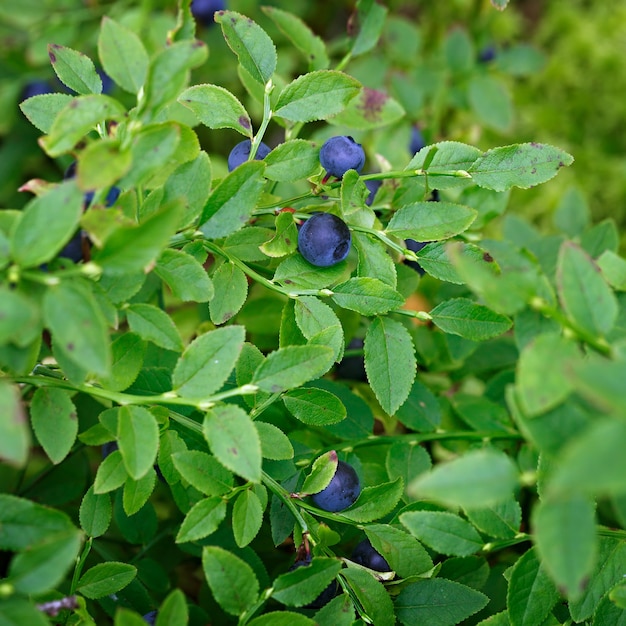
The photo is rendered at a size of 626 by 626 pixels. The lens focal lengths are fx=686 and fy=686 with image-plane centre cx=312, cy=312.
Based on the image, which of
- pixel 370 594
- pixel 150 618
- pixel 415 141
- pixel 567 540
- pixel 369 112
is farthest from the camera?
pixel 415 141

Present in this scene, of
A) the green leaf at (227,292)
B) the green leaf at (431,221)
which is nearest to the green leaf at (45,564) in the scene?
the green leaf at (227,292)

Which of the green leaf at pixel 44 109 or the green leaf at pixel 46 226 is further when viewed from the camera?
the green leaf at pixel 44 109

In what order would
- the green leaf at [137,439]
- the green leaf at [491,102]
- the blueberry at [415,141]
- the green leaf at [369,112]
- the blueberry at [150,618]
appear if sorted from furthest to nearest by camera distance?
A: the green leaf at [491,102] < the blueberry at [415,141] < the green leaf at [369,112] < the blueberry at [150,618] < the green leaf at [137,439]

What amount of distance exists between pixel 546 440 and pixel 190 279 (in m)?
0.42

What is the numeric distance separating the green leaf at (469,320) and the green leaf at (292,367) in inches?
8.3

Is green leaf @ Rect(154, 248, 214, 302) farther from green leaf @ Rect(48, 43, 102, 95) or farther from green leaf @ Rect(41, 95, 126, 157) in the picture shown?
green leaf @ Rect(48, 43, 102, 95)

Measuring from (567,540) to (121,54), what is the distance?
650 millimetres

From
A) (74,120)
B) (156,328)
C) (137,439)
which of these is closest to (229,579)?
(137,439)

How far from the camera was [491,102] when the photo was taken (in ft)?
5.82

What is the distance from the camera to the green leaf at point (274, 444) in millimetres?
841

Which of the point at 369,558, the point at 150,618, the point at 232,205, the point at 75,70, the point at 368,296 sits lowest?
the point at 150,618

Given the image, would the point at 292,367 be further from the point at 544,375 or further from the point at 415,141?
the point at 415,141

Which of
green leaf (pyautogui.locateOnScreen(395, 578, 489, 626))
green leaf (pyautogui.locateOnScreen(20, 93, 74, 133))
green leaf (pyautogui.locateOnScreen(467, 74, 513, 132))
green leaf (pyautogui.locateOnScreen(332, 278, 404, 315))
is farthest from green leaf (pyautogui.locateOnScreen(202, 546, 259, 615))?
green leaf (pyautogui.locateOnScreen(467, 74, 513, 132))

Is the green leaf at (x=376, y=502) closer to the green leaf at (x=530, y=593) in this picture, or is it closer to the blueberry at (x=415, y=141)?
the green leaf at (x=530, y=593)
